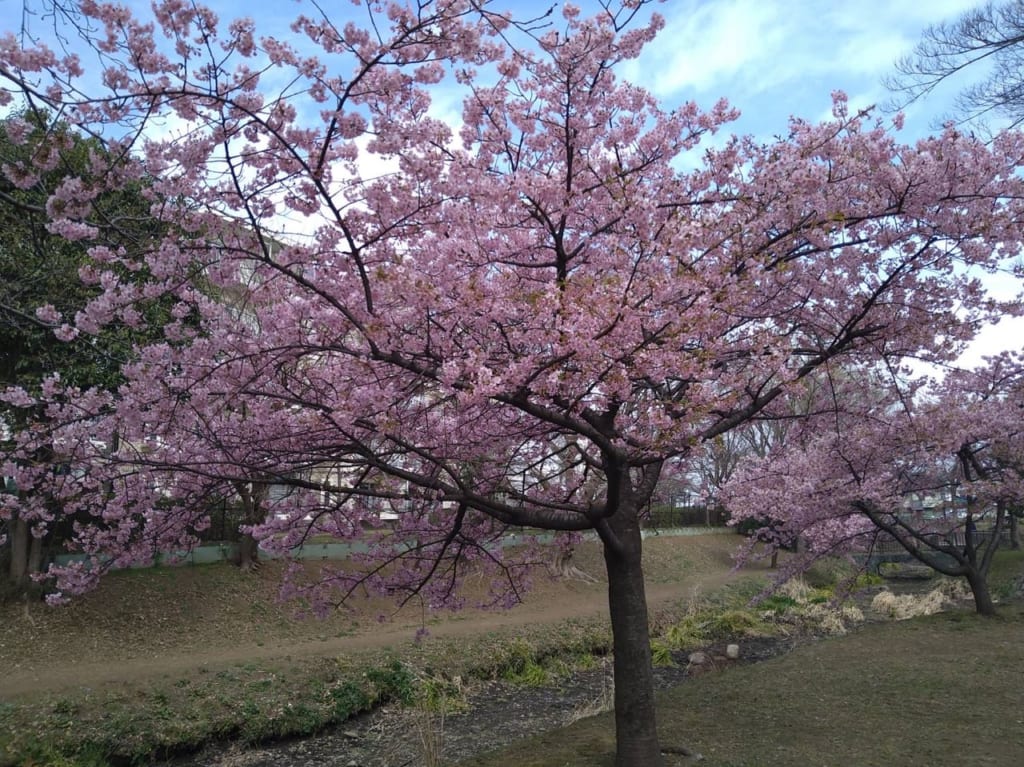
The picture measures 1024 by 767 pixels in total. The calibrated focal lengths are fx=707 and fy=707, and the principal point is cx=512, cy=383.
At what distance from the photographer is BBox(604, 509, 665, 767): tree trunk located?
459cm

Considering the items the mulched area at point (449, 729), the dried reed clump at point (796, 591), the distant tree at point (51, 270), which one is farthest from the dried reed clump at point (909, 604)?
the distant tree at point (51, 270)

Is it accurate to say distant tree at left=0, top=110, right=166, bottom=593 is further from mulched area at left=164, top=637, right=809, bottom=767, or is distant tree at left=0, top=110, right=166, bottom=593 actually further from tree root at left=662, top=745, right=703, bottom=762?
tree root at left=662, top=745, right=703, bottom=762

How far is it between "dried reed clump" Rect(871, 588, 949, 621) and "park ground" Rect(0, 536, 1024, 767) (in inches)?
132

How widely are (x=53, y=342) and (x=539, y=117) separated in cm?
802

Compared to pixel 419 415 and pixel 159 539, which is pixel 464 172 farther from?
pixel 159 539

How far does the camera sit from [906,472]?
1070cm

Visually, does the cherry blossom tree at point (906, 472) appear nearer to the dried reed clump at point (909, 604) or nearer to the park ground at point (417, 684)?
the park ground at point (417, 684)

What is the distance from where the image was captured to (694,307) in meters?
3.64

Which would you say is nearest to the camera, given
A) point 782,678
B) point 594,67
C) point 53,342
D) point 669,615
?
point 594,67

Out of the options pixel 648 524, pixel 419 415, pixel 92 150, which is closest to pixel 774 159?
pixel 419 415

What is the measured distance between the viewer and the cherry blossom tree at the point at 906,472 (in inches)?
347

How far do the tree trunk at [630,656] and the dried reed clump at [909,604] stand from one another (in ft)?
38.4

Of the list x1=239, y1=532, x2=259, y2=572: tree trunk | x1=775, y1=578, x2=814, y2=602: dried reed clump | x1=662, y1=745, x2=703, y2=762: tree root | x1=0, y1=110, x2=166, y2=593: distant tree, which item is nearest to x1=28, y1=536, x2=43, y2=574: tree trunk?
x1=0, y1=110, x2=166, y2=593: distant tree

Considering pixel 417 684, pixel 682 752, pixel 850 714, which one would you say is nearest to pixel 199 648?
pixel 417 684
